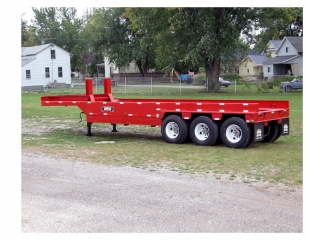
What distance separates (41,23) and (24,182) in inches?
3178

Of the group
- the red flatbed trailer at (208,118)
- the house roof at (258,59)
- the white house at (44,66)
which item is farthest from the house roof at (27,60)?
the red flatbed trailer at (208,118)

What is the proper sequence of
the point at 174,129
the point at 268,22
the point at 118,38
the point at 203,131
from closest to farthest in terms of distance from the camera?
the point at 203,131 → the point at 174,129 → the point at 268,22 → the point at 118,38

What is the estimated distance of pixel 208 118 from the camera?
12.6 m

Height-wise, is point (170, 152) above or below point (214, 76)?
below

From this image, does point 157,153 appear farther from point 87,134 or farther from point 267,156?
point 87,134

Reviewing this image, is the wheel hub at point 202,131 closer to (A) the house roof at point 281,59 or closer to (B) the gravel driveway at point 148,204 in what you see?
(B) the gravel driveway at point 148,204

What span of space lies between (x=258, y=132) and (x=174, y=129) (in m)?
2.35

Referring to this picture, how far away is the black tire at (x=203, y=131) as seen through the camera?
12.5 meters

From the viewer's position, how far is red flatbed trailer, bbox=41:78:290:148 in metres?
12.1

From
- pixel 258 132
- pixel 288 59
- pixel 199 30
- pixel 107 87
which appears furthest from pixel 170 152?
pixel 288 59

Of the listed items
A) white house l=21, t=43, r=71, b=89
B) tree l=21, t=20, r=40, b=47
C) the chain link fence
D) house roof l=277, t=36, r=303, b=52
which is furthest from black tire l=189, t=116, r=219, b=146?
tree l=21, t=20, r=40, b=47

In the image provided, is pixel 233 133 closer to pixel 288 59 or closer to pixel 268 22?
pixel 268 22

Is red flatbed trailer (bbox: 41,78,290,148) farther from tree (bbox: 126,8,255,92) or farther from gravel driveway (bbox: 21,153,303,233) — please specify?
tree (bbox: 126,8,255,92)

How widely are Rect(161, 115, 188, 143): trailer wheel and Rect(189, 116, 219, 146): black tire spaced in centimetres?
22
